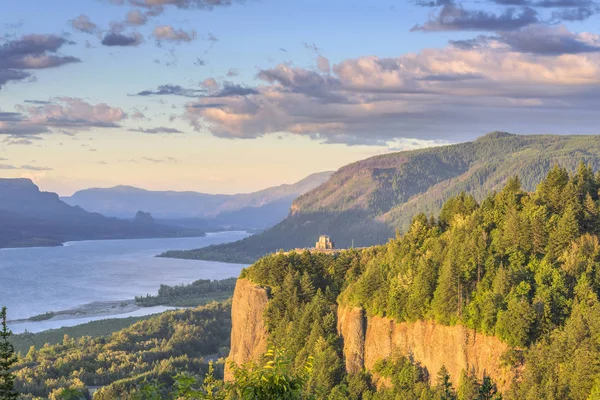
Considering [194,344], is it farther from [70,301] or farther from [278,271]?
[70,301]

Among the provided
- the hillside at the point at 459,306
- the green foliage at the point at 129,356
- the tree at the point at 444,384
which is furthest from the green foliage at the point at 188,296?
the tree at the point at 444,384

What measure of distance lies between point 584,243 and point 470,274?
819cm

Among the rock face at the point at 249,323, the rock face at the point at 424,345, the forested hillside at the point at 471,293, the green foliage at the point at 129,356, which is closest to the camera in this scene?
the forested hillside at the point at 471,293

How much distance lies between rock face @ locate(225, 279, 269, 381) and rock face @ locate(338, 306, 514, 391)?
9.69 m

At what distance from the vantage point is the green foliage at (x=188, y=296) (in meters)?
178

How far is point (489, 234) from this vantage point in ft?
210

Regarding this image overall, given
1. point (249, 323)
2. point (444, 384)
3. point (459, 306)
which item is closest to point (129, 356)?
point (249, 323)

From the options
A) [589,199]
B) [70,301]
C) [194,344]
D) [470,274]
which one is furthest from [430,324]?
[70,301]

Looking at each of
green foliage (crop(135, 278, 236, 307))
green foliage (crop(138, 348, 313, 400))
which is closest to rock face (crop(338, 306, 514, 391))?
green foliage (crop(138, 348, 313, 400))

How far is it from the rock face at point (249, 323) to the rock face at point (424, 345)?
9687 mm

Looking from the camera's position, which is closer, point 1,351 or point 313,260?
point 1,351

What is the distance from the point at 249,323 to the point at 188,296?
4583 inches

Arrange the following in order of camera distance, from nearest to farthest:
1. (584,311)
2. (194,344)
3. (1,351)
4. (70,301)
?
(1,351)
(584,311)
(194,344)
(70,301)

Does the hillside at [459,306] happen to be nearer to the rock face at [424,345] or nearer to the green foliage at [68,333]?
the rock face at [424,345]
